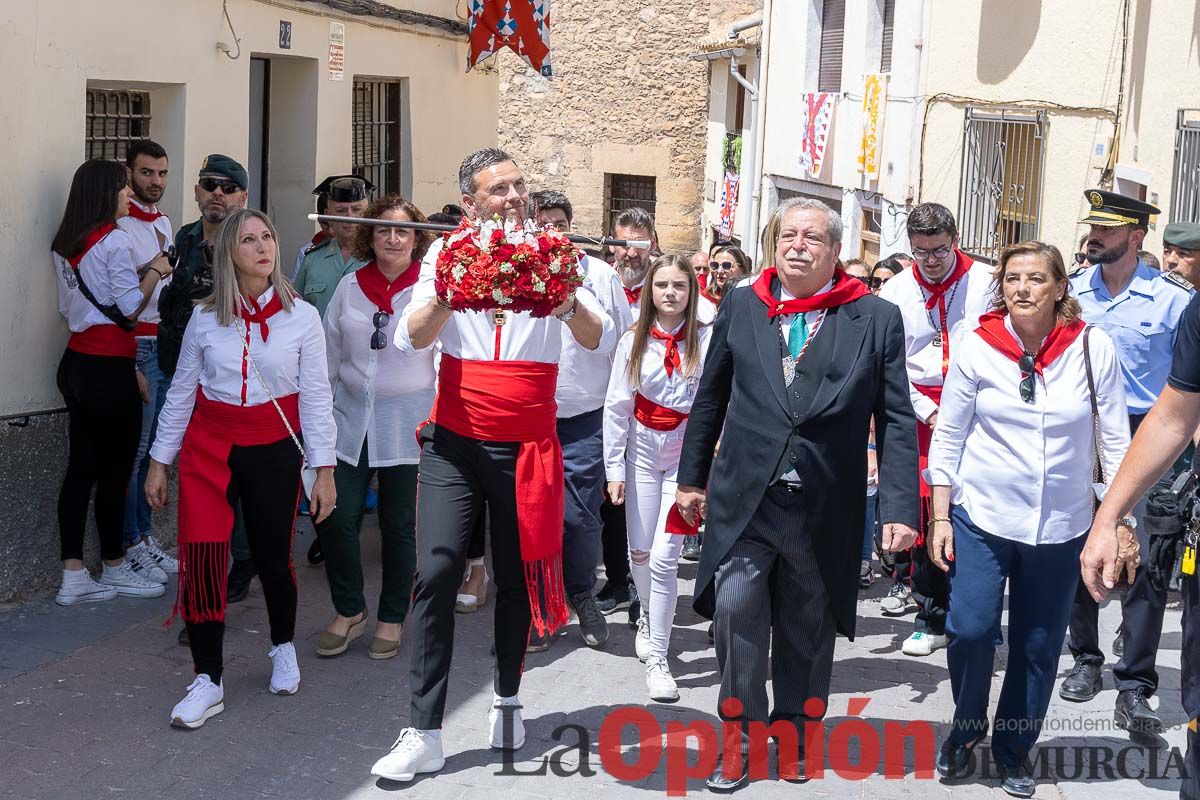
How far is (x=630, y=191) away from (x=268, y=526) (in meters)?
23.7

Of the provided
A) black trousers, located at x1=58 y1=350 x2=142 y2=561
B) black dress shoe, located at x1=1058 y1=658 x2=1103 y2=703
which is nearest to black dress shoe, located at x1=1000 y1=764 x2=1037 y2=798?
black dress shoe, located at x1=1058 y1=658 x2=1103 y2=703

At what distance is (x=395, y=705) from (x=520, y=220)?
2.12m

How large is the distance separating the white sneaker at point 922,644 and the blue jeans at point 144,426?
12.7 ft

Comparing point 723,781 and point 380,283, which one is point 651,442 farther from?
point 723,781

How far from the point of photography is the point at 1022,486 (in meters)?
4.93

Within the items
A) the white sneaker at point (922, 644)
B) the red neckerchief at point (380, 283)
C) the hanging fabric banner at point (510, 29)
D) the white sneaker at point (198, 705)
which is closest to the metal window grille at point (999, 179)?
the hanging fabric banner at point (510, 29)

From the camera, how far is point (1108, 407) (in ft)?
16.4

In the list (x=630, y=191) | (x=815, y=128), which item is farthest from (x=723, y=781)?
(x=630, y=191)

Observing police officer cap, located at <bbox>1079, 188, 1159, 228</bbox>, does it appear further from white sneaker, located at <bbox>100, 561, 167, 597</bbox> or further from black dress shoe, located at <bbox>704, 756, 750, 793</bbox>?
white sneaker, located at <bbox>100, 561, 167, 597</bbox>

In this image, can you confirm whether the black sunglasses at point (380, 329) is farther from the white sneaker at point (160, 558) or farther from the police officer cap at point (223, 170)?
the white sneaker at point (160, 558)

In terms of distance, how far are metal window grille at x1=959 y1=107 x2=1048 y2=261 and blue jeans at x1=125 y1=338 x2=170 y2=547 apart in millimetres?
7272

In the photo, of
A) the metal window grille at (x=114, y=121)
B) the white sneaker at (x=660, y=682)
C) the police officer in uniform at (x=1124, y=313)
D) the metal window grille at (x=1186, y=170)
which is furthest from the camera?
the metal window grille at (x=1186, y=170)

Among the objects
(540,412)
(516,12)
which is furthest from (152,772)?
(516,12)

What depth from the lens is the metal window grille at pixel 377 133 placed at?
39.5 feet
